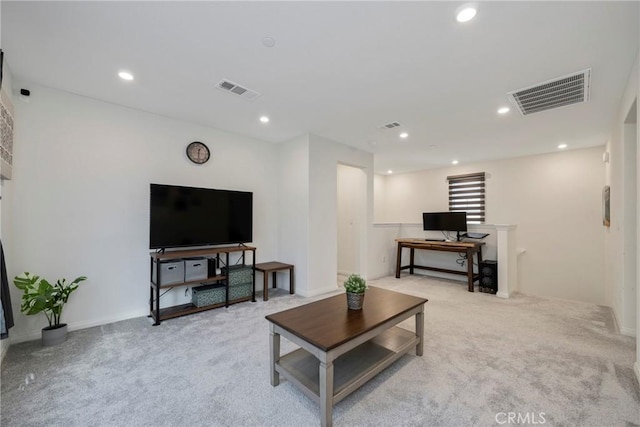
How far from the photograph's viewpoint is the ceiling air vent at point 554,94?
2438 millimetres

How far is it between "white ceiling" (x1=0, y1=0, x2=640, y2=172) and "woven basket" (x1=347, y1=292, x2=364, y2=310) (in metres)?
1.94

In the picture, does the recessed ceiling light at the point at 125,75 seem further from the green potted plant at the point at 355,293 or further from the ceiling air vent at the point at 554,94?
the ceiling air vent at the point at 554,94

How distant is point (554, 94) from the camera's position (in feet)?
8.82

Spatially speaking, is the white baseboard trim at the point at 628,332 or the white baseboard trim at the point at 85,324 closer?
the white baseboard trim at the point at 85,324

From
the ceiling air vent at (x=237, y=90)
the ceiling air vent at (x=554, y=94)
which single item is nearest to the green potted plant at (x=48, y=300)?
the ceiling air vent at (x=237, y=90)

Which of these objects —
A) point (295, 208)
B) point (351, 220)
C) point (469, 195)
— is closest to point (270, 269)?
point (295, 208)

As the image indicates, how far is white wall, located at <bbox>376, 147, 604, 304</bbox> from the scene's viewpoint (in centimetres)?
446

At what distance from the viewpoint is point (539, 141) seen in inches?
166

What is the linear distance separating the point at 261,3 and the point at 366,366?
254cm

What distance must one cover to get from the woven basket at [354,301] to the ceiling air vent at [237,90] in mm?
2223

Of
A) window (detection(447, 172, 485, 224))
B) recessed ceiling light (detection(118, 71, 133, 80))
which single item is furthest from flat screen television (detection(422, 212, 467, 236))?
recessed ceiling light (detection(118, 71, 133, 80))

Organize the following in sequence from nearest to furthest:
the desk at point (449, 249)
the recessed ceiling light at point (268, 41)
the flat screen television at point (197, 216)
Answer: the recessed ceiling light at point (268, 41) < the flat screen television at point (197, 216) < the desk at point (449, 249)

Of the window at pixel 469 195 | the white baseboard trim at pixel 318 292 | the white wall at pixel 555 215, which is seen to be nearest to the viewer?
the white baseboard trim at pixel 318 292

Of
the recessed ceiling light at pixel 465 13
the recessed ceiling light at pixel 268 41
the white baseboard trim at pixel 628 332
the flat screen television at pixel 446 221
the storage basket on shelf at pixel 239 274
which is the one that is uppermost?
the recessed ceiling light at pixel 268 41
